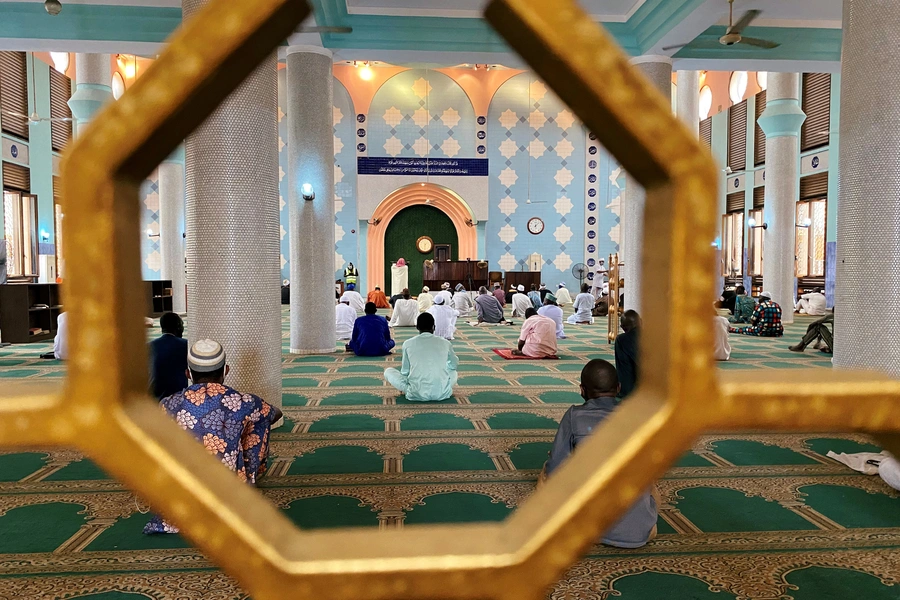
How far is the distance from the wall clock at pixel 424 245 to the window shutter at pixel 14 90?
9485 millimetres

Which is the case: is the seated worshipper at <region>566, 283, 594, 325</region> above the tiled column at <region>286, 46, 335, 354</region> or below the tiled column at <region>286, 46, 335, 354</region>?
below

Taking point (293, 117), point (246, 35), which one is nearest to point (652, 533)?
point (246, 35)

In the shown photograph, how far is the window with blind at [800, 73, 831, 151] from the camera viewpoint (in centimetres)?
1141

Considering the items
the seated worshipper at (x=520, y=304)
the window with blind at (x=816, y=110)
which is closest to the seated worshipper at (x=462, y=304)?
the seated worshipper at (x=520, y=304)

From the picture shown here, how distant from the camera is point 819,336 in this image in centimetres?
696

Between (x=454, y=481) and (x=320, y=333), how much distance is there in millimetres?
4221

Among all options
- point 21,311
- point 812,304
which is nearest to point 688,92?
point 812,304

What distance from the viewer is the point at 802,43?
725cm

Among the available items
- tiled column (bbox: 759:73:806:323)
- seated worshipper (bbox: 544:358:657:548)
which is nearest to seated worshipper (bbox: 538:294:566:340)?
tiled column (bbox: 759:73:806:323)

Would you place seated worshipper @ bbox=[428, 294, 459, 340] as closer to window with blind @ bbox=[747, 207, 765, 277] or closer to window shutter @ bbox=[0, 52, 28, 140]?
window with blind @ bbox=[747, 207, 765, 277]

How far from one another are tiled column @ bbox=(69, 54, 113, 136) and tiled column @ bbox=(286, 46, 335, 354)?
4.40 m

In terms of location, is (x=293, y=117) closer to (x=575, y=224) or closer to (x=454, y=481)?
(x=454, y=481)

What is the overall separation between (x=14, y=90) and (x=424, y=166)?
8681 mm

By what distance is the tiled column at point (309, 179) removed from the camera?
6.39m
